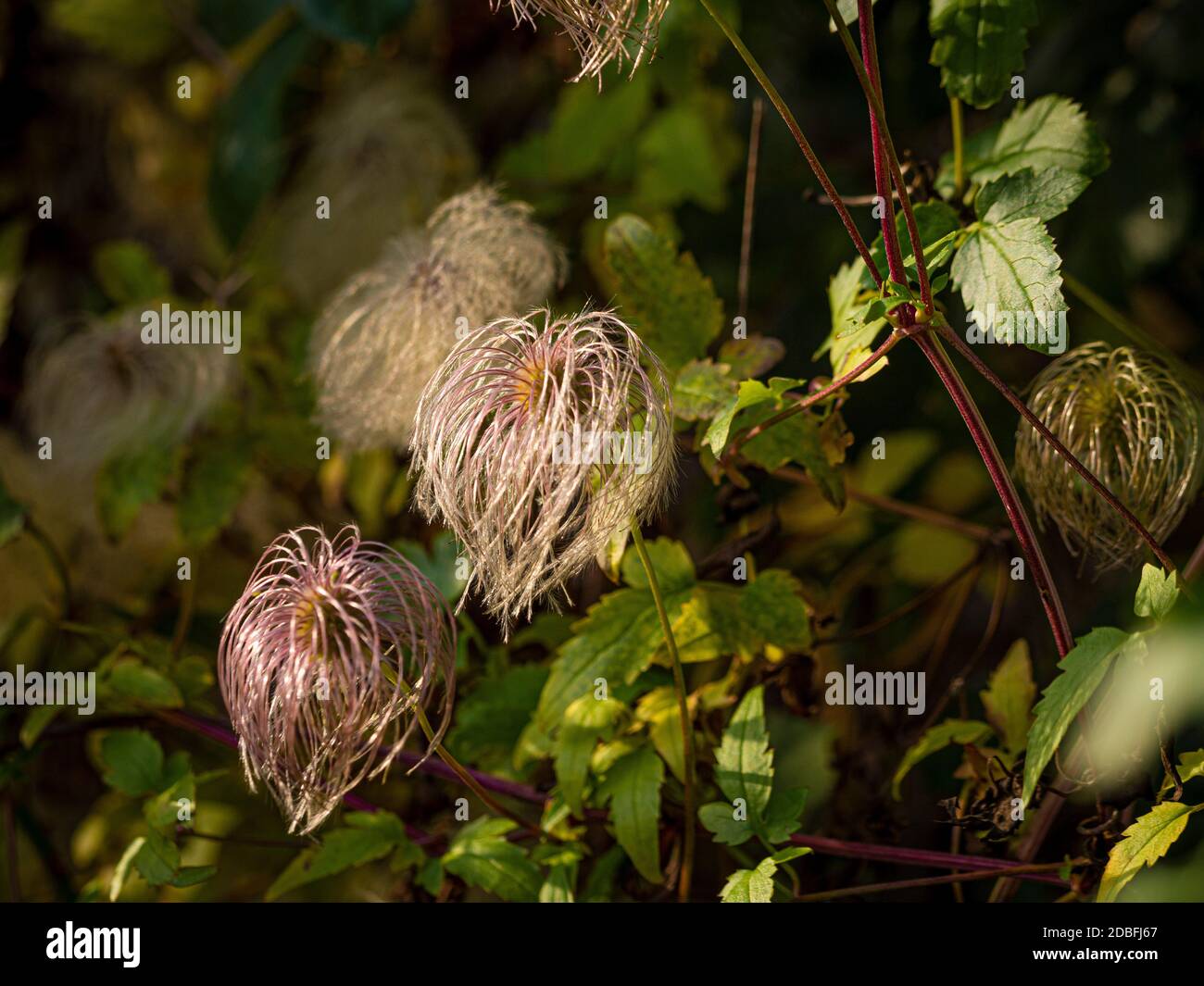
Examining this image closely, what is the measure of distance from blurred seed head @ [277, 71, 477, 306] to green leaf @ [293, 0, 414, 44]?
18 centimetres

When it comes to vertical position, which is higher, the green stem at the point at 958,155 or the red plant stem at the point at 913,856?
the green stem at the point at 958,155

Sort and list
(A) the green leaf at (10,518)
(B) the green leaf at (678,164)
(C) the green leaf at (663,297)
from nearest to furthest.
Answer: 1. (C) the green leaf at (663,297)
2. (A) the green leaf at (10,518)
3. (B) the green leaf at (678,164)

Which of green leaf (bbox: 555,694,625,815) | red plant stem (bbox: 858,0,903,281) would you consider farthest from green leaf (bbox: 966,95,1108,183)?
green leaf (bbox: 555,694,625,815)

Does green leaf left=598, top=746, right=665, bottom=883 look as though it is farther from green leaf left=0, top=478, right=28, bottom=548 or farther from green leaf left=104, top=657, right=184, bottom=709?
green leaf left=0, top=478, right=28, bottom=548

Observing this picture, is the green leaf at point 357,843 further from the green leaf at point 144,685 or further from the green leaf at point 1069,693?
the green leaf at point 1069,693

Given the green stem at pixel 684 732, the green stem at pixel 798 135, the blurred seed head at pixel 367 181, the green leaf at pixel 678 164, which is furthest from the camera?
the blurred seed head at pixel 367 181

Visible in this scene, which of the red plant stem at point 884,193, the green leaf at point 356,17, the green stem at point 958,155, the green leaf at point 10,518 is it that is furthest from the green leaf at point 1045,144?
the green leaf at point 10,518

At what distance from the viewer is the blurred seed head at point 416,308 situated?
2.53 feet

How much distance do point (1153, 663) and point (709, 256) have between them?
24.4 inches

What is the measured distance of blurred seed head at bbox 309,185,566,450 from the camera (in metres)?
0.77

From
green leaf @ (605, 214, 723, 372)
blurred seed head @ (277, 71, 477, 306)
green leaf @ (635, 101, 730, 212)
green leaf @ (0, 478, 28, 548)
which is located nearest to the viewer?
green leaf @ (605, 214, 723, 372)

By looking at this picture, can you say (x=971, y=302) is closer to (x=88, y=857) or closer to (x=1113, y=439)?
(x=1113, y=439)

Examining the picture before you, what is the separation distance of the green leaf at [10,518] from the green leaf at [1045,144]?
731 mm

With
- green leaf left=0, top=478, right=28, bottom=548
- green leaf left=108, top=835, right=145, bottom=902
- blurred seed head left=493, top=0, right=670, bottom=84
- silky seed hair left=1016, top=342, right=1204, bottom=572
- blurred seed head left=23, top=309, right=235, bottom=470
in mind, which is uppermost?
blurred seed head left=493, top=0, right=670, bottom=84
